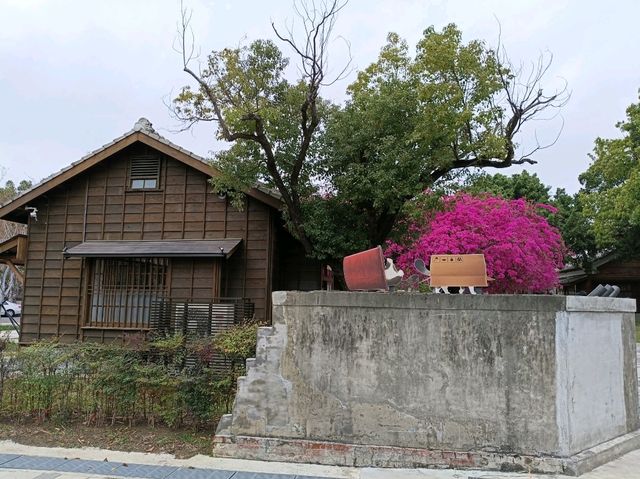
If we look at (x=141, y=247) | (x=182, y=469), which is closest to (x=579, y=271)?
(x=141, y=247)

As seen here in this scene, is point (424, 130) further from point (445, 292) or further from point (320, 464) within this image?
point (320, 464)

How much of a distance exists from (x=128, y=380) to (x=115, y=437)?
654 mm

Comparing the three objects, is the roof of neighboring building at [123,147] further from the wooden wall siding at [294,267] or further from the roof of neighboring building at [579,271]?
the roof of neighboring building at [579,271]

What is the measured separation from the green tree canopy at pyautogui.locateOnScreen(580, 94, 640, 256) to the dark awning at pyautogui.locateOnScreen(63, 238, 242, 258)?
1753 cm

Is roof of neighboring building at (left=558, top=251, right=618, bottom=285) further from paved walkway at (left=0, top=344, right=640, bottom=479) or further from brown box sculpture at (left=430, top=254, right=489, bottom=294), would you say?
paved walkway at (left=0, top=344, right=640, bottom=479)

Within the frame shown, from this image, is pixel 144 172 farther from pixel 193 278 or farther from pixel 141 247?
pixel 193 278

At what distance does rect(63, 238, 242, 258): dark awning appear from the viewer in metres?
11.2

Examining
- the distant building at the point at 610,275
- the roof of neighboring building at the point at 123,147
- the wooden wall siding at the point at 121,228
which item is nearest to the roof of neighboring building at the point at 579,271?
the distant building at the point at 610,275

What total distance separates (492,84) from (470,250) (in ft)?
12.0

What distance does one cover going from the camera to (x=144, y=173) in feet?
41.1

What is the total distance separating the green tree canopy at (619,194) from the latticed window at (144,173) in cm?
1838

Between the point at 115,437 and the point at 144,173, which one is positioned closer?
the point at 115,437

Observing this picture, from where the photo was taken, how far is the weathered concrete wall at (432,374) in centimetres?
542

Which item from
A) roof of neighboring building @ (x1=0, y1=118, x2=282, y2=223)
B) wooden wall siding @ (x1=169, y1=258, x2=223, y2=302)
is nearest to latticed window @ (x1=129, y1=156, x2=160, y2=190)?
roof of neighboring building @ (x1=0, y1=118, x2=282, y2=223)
